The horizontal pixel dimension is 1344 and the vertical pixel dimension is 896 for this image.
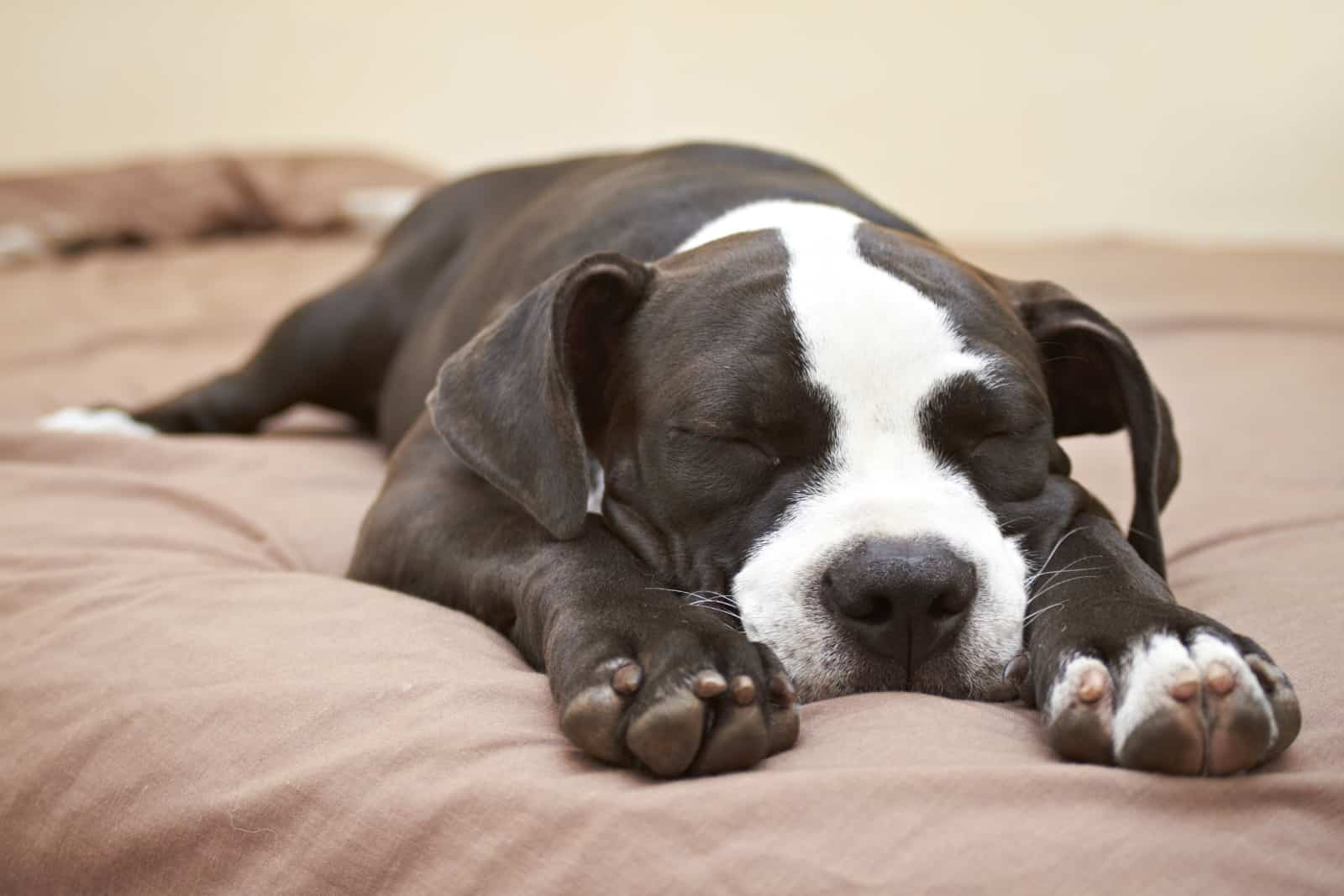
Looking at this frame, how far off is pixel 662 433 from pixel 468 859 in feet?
2.13

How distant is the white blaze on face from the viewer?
136cm

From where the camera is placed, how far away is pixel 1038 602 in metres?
1.43

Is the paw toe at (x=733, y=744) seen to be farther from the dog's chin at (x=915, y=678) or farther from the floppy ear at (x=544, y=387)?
the floppy ear at (x=544, y=387)

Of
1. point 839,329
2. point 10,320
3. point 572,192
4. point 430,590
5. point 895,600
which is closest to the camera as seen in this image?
point 895,600

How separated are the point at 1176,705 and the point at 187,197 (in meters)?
5.57

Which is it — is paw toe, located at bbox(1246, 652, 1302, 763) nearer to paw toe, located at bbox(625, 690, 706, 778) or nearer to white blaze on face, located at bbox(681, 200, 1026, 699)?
white blaze on face, located at bbox(681, 200, 1026, 699)

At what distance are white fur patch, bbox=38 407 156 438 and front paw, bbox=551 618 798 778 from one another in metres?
1.92

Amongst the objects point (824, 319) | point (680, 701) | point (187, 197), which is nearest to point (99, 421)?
point (824, 319)

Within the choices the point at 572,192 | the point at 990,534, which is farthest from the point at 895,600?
the point at 572,192

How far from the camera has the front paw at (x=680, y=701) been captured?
1.10 metres

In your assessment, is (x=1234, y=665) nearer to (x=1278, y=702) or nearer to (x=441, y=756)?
(x=1278, y=702)

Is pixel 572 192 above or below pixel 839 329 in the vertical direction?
below

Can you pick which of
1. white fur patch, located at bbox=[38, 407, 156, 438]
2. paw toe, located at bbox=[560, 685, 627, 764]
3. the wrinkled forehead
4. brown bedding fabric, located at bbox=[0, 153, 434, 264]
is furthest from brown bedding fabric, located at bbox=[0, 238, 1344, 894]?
brown bedding fabric, located at bbox=[0, 153, 434, 264]

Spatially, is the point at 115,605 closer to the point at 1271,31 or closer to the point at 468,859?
the point at 468,859
